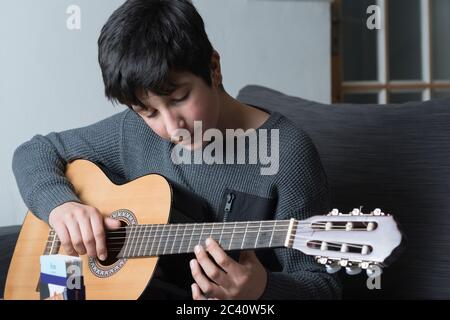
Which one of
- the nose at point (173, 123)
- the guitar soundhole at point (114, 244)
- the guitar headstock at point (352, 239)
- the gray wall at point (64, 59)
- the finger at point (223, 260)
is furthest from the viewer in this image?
the gray wall at point (64, 59)

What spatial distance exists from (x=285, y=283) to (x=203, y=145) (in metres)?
0.30

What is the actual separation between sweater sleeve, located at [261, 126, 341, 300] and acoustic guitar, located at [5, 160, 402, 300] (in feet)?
0.46

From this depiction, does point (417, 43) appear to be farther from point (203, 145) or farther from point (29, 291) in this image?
point (29, 291)

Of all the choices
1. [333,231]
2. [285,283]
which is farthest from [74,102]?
[333,231]

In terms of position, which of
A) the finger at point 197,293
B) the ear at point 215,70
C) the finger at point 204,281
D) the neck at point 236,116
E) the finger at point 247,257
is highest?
the ear at point 215,70

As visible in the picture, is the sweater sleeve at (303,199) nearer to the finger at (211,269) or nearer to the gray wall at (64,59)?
the finger at (211,269)

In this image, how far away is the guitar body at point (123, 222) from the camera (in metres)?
1.23

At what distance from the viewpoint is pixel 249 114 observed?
4.35 ft

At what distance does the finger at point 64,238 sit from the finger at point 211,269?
1.08 feet

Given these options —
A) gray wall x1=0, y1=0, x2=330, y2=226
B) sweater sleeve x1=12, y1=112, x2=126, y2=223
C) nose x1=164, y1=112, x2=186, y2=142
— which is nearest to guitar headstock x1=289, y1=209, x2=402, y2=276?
nose x1=164, y1=112, x2=186, y2=142

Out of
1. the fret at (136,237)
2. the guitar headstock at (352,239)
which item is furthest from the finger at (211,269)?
the fret at (136,237)

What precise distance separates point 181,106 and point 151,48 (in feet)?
0.32

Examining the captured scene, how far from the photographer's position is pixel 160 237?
121 cm

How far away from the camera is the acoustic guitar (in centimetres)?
Answer: 96
